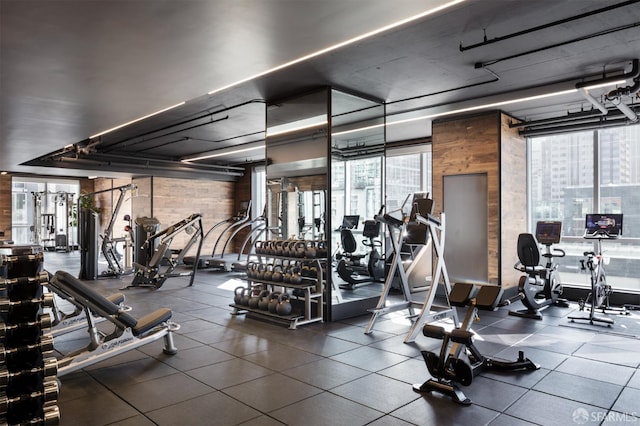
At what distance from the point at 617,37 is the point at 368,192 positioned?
327 centimetres

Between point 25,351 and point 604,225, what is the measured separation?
22.1 ft

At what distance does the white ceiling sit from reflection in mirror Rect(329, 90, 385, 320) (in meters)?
0.33

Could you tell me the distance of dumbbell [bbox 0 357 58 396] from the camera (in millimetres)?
1522

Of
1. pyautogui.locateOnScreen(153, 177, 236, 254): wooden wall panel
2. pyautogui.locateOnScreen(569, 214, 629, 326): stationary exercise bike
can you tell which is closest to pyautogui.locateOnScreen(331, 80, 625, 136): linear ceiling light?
pyautogui.locateOnScreen(569, 214, 629, 326): stationary exercise bike

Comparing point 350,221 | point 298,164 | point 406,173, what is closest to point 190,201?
point 406,173

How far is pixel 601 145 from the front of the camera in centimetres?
707

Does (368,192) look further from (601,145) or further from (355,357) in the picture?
(601,145)

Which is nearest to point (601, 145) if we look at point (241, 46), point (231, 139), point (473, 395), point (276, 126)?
point (276, 126)

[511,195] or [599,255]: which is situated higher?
[511,195]

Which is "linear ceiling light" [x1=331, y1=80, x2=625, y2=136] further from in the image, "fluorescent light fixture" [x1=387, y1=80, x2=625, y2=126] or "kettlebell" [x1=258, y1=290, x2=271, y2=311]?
"kettlebell" [x1=258, y1=290, x2=271, y2=311]

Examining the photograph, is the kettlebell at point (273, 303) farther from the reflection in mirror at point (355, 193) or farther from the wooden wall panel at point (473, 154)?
the wooden wall panel at point (473, 154)

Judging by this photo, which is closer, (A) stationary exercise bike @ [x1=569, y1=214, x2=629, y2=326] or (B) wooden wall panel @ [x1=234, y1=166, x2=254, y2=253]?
(A) stationary exercise bike @ [x1=569, y1=214, x2=629, y2=326]

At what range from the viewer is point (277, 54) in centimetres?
374

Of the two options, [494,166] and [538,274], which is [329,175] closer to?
[494,166]
